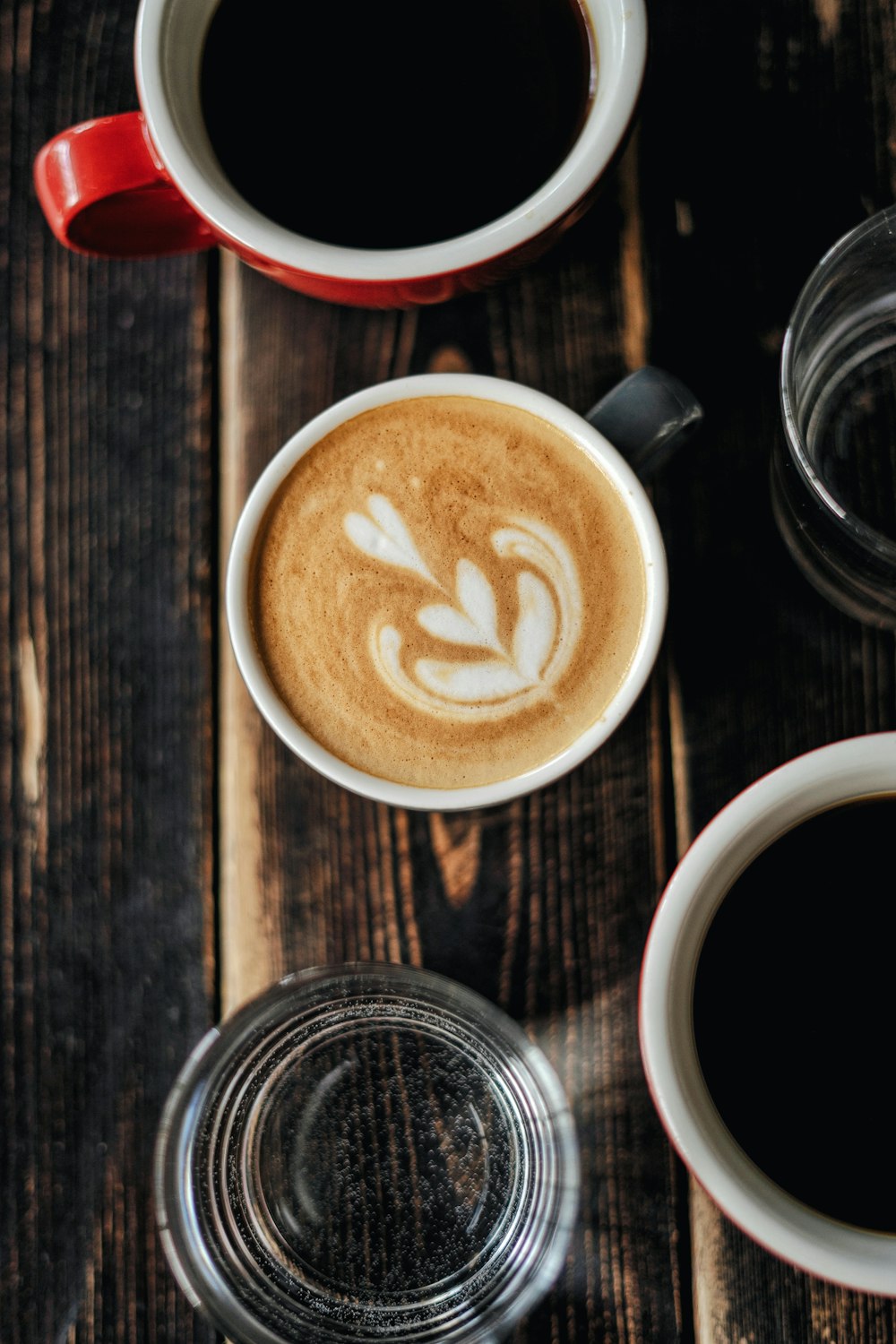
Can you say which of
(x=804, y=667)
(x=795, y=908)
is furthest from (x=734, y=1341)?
(x=804, y=667)

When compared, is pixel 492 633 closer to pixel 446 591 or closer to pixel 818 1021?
pixel 446 591

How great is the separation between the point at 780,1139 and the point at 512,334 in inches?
19.2

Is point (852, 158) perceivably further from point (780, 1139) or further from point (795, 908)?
point (780, 1139)

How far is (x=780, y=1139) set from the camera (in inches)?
24.1

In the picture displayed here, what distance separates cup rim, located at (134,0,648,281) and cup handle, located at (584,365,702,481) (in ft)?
0.33

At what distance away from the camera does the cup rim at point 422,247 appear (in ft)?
1.82

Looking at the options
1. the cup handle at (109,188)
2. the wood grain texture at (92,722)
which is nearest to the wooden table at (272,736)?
the wood grain texture at (92,722)

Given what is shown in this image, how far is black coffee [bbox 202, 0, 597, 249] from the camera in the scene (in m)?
0.62

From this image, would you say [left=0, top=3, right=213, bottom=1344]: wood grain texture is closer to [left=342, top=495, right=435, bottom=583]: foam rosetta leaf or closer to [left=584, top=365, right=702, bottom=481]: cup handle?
[left=342, top=495, right=435, bottom=583]: foam rosetta leaf

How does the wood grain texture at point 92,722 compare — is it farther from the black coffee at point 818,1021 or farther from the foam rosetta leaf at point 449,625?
the black coffee at point 818,1021

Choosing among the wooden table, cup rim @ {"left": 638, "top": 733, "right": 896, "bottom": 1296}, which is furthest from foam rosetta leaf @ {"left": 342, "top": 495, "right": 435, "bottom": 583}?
cup rim @ {"left": 638, "top": 733, "right": 896, "bottom": 1296}

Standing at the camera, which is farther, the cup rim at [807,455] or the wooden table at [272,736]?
the wooden table at [272,736]

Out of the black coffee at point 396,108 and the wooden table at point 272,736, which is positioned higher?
the black coffee at point 396,108

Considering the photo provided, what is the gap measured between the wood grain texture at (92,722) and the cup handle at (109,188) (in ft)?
0.35
